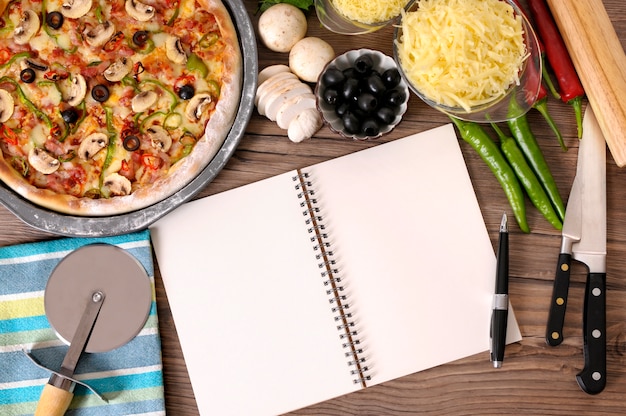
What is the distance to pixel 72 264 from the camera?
7.33 ft

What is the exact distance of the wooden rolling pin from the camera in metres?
2.32

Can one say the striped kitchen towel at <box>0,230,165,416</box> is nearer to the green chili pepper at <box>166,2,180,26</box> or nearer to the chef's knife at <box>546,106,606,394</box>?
the green chili pepper at <box>166,2,180,26</box>

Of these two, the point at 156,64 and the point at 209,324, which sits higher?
the point at 156,64

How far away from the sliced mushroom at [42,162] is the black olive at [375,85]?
1094 millimetres

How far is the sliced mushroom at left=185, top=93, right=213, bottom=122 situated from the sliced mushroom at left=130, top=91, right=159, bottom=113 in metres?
0.13

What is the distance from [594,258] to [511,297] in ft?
1.06

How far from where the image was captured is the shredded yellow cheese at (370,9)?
2.23 meters

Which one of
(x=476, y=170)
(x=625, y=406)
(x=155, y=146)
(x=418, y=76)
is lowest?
(x=625, y=406)

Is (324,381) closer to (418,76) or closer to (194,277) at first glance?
(194,277)

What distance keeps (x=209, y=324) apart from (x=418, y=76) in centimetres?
111

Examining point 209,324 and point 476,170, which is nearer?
point 209,324

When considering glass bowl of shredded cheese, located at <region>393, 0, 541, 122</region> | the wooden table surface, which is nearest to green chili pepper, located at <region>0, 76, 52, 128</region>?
the wooden table surface

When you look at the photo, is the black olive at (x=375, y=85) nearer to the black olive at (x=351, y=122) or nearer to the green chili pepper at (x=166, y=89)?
the black olive at (x=351, y=122)

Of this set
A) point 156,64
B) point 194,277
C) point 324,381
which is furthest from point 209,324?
point 156,64
